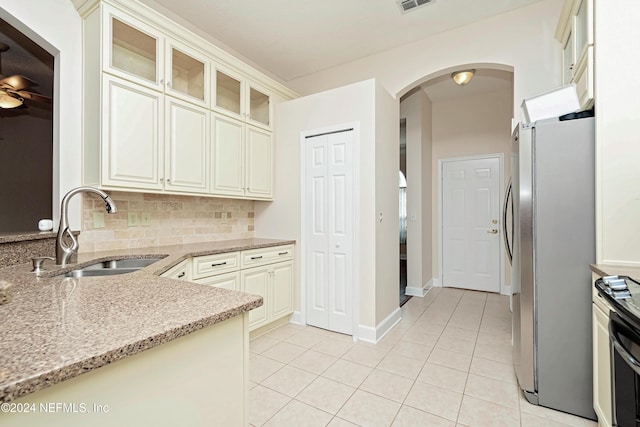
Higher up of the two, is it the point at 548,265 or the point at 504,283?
the point at 548,265

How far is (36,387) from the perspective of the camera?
48 cm

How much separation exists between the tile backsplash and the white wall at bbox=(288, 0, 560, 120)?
7.63 feet

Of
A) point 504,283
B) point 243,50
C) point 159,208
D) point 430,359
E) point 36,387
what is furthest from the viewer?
point 504,283

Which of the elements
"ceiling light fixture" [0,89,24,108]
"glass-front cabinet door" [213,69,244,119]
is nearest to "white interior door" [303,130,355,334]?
"glass-front cabinet door" [213,69,244,119]

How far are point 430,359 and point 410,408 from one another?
700 millimetres

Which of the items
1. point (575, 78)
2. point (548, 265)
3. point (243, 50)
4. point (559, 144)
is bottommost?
point (548, 265)

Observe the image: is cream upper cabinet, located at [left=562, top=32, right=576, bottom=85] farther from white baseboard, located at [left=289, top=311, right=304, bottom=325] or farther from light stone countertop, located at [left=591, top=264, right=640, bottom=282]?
white baseboard, located at [left=289, top=311, right=304, bottom=325]

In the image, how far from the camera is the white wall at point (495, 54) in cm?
262

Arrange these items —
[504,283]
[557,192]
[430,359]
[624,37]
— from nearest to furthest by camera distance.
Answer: [624,37], [557,192], [430,359], [504,283]

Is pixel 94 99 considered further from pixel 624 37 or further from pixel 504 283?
pixel 504 283

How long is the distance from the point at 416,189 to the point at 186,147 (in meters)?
3.27

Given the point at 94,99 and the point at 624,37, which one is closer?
the point at 624,37

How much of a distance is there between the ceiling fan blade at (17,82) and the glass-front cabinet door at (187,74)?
2.70ft

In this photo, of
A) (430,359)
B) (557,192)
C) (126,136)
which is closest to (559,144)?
(557,192)
